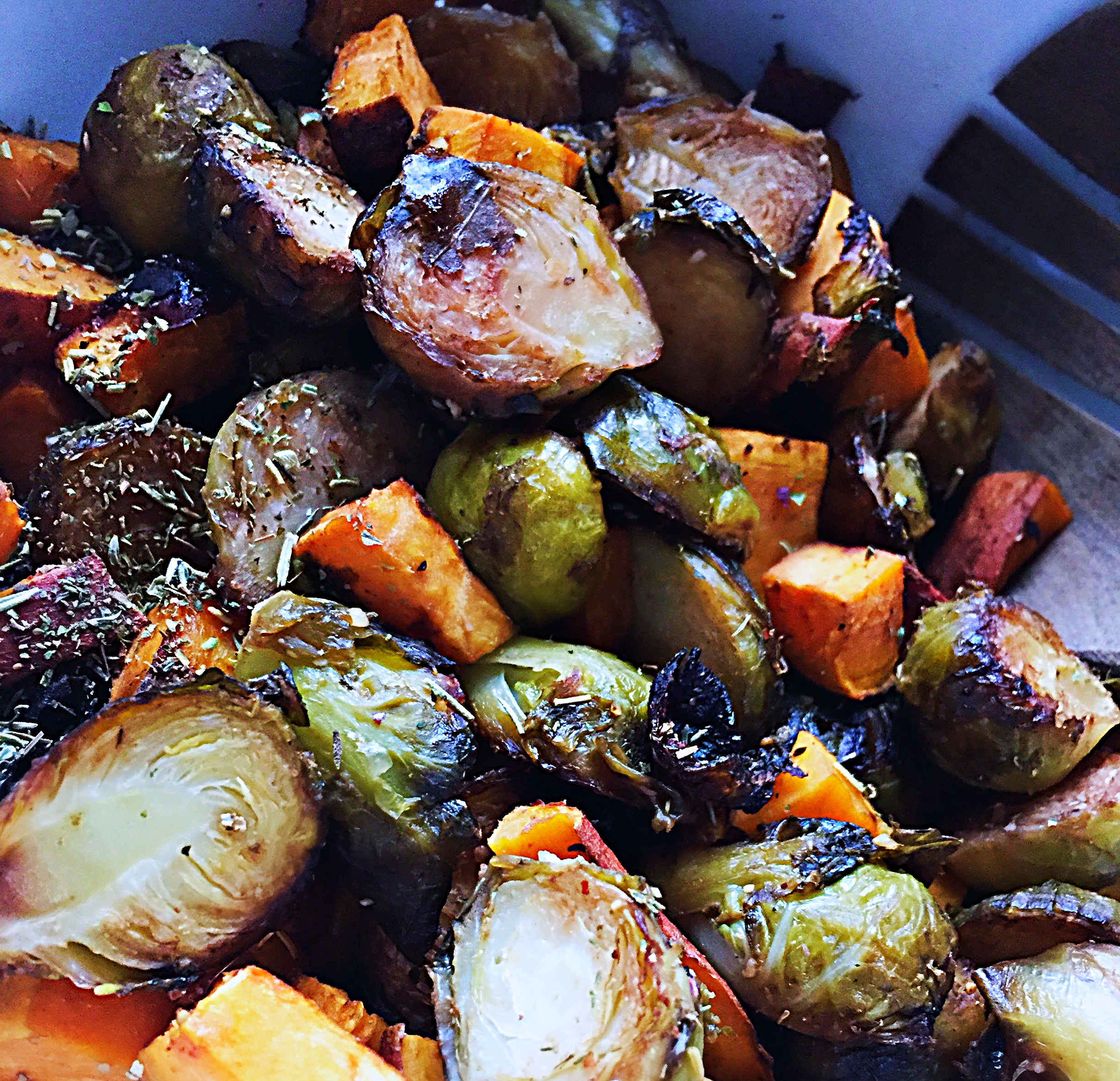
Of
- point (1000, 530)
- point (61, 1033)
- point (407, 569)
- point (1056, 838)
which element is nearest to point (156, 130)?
point (407, 569)

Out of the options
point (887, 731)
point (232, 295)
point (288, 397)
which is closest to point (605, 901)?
point (887, 731)

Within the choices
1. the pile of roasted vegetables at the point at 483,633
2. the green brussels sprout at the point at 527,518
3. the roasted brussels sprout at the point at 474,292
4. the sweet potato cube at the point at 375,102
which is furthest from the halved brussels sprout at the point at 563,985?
the sweet potato cube at the point at 375,102

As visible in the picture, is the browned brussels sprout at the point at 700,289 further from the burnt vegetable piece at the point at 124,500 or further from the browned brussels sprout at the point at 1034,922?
the browned brussels sprout at the point at 1034,922

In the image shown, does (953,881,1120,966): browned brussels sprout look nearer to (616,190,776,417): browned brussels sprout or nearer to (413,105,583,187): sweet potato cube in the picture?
(616,190,776,417): browned brussels sprout

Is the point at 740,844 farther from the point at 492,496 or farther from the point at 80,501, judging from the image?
the point at 80,501

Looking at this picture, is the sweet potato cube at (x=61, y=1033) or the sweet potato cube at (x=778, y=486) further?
the sweet potato cube at (x=778, y=486)

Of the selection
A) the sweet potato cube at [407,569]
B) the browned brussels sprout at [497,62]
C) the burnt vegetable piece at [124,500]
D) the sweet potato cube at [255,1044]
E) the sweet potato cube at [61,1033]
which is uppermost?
the browned brussels sprout at [497,62]

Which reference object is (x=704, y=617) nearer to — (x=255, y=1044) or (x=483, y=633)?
(x=483, y=633)
